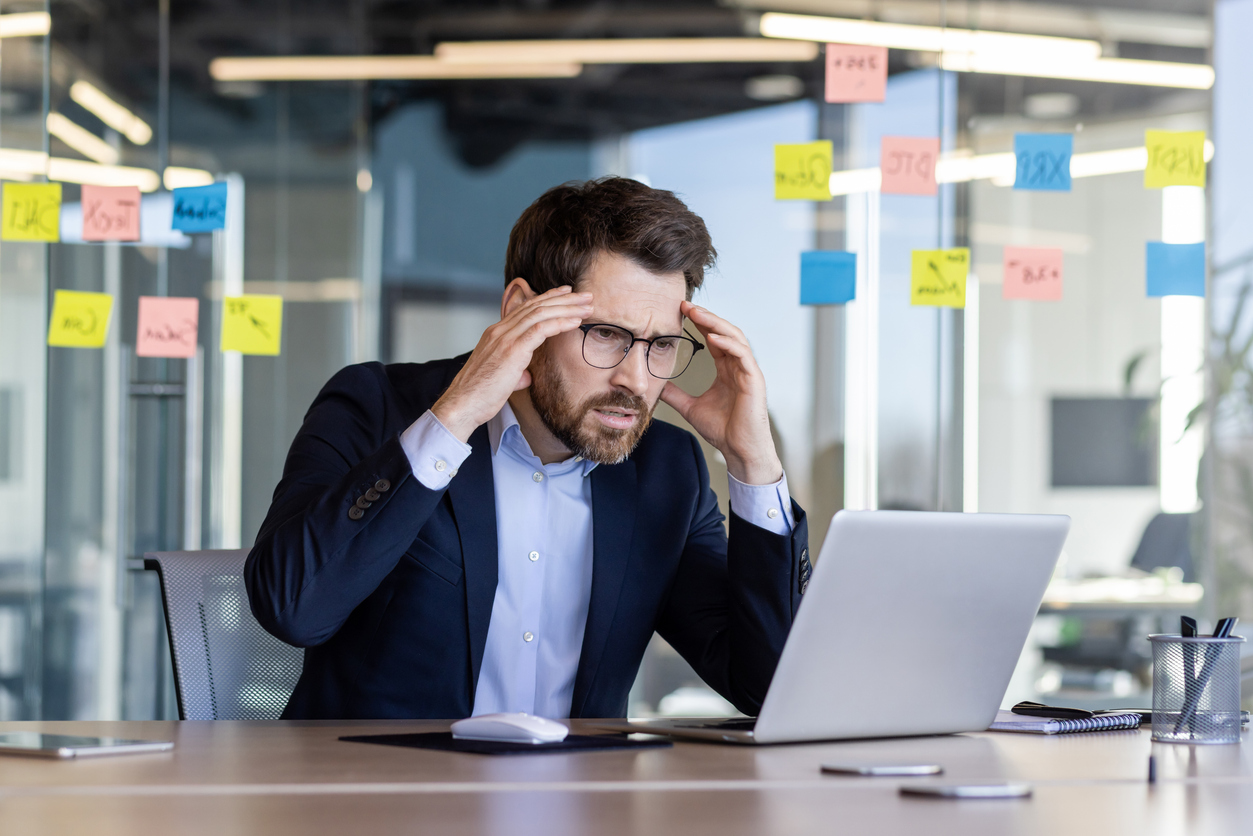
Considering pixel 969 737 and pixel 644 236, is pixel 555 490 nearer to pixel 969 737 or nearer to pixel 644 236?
pixel 644 236

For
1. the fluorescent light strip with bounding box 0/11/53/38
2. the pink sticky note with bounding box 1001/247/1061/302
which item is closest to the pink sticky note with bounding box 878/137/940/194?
the pink sticky note with bounding box 1001/247/1061/302

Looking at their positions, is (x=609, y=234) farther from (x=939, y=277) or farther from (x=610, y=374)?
(x=939, y=277)

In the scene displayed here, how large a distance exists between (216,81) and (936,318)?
2141 millimetres

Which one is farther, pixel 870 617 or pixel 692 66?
pixel 692 66

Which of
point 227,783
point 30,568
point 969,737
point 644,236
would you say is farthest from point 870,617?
point 30,568

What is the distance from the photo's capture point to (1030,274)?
10.1 ft

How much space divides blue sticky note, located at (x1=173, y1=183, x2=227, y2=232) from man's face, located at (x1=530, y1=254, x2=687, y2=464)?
1.67 metres

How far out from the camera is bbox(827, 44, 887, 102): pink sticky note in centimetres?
301

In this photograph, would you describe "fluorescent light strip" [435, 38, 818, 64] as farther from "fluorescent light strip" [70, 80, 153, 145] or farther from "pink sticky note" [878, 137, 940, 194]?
"fluorescent light strip" [70, 80, 153, 145]

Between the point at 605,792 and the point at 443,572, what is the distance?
659 mm

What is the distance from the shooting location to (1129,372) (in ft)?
10.6

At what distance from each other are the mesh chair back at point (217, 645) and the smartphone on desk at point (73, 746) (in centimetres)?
41

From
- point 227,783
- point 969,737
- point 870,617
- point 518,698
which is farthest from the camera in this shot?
point 518,698

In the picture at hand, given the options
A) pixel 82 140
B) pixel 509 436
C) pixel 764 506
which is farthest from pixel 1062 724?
pixel 82 140
